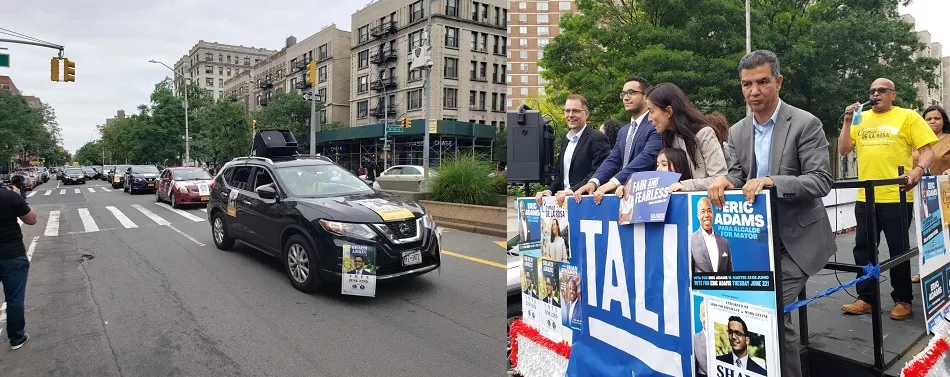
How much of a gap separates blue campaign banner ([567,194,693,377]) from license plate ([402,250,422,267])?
2.46 meters

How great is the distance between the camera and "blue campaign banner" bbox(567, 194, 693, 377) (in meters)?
2.18

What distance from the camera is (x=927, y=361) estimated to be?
262 cm

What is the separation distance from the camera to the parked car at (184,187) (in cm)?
1502

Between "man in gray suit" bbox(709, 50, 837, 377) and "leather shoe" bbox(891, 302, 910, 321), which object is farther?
"leather shoe" bbox(891, 302, 910, 321)

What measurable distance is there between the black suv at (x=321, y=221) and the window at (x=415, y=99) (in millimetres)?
26278

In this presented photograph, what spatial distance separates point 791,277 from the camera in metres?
2.18

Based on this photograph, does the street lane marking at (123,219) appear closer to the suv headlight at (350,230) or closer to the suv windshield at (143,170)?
the suv headlight at (350,230)

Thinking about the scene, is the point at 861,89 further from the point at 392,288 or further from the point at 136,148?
the point at 136,148

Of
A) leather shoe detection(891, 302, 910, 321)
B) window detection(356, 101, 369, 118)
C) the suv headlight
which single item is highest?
window detection(356, 101, 369, 118)

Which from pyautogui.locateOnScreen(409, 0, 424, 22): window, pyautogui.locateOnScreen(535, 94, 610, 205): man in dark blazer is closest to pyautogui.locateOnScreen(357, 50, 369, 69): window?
pyautogui.locateOnScreen(409, 0, 424, 22): window

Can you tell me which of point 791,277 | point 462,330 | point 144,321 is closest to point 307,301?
point 144,321

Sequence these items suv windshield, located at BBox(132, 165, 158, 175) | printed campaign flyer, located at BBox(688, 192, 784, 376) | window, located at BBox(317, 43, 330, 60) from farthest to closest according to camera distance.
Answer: suv windshield, located at BBox(132, 165, 158, 175) → window, located at BBox(317, 43, 330, 60) → printed campaign flyer, located at BBox(688, 192, 784, 376)

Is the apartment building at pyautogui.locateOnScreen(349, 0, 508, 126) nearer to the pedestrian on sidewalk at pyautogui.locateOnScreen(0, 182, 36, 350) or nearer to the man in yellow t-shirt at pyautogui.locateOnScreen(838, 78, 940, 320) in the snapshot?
the man in yellow t-shirt at pyautogui.locateOnScreen(838, 78, 940, 320)

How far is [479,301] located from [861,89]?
3.66m
